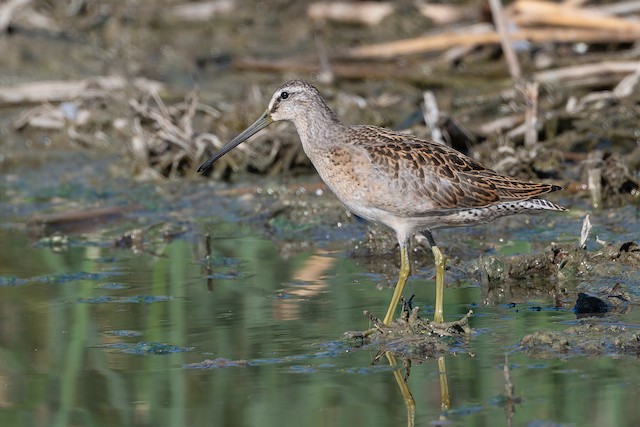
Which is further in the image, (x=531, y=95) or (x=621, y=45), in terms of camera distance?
(x=621, y=45)

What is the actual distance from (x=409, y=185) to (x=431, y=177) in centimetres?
13

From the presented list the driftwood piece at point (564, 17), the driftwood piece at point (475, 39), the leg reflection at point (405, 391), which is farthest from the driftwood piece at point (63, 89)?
the leg reflection at point (405, 391)

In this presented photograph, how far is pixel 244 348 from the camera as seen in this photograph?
5.68 m

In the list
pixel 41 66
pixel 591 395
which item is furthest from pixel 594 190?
pixel 41 66

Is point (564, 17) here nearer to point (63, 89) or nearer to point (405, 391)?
point (63, 89)

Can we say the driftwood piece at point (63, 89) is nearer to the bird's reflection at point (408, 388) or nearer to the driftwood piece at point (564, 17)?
the driftwood piece at point (564, 17)

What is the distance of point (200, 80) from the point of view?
1184 cm

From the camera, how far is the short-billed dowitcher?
20.0 feet

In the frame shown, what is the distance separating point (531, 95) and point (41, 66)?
17.6 ft

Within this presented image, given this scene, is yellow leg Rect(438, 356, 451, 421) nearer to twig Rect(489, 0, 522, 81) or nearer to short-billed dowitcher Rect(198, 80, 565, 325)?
short-billed dowitcher Rect(198, 80, 565, 325)

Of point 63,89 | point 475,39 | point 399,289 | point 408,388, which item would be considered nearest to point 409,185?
point 399,289

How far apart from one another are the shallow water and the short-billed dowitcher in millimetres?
492

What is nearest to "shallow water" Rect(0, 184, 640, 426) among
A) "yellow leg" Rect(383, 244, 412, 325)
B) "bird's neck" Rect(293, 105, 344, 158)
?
"yellow leg" Rect(383, 244, 412, 325)

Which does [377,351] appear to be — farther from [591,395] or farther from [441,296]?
[591,395]
